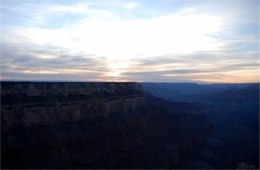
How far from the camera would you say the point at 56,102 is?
25031mm

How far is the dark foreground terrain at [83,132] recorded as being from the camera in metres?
20.8

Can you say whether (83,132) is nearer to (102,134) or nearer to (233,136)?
(102,134)

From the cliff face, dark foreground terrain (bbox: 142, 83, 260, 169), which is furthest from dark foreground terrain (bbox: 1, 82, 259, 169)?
dark foreground terrain (bbox: 142, 83, 260, 169)


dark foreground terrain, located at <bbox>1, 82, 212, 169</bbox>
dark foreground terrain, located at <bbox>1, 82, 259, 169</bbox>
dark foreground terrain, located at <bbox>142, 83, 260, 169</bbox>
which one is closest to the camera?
dark foreground terrain, located at <bbox>1, 82, 212, 169</bbox>

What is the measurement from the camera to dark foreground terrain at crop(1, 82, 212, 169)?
20750mm

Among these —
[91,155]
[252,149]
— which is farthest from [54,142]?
[252,149]

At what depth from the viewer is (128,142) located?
28.0 metres

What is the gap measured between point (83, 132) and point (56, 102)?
3.98 metres

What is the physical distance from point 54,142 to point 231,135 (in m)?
29.0

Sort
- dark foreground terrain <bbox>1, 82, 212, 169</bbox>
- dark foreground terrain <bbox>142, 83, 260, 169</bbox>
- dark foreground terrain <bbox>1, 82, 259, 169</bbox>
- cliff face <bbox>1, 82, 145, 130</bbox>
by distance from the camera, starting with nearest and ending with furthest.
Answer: dark foreground terrain <bbox>1, 82, 212, 169</bbox> → dark foreground terrain <bbox>1, 82, 259, 169</bbox> → cliff face <bbox>1, 82, 145, 130</bbox> → dark foreground terrain <bbox>142, 83, 260, 169</bbox>

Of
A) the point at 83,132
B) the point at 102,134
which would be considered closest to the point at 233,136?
the point at 102,134

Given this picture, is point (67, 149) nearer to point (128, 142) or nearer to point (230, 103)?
point (128, 142)

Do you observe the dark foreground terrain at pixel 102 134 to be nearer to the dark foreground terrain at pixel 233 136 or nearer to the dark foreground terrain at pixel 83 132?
the dark foreground terrain at pixel 83 132

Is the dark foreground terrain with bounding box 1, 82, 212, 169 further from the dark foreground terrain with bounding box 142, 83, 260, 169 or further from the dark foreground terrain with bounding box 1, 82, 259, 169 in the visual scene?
the dark foreground terrain with bounding box 142, 83, 260, 169
